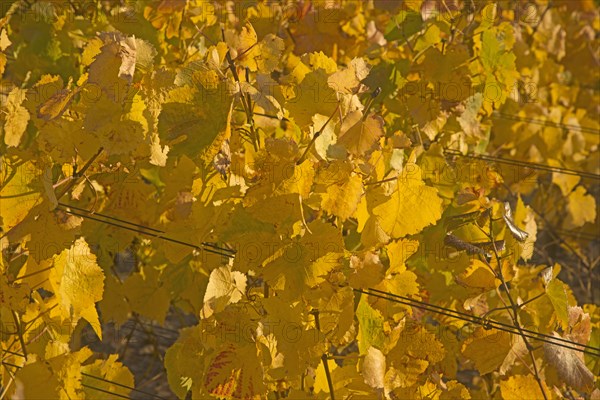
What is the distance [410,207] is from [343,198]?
6.9 inches

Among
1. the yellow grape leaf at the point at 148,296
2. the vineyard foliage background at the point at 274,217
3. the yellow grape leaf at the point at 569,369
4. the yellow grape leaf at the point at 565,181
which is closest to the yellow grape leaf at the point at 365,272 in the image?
the vineyard foliage background at the point at 274,217

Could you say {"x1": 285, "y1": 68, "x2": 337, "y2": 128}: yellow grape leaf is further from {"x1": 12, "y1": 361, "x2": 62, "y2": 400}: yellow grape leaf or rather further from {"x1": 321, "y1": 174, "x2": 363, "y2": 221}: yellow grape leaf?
{"x1": 12, "y1": 361, "x2": 62, "y2": 400}: yellow grape leaf

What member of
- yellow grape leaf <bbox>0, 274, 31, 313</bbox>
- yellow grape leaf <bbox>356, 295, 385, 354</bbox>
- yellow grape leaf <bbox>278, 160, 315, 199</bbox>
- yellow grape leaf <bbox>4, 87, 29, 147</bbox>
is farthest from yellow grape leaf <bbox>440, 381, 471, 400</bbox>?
yellow grape leaf <bbox>4, 87, 29, 147</bbox>

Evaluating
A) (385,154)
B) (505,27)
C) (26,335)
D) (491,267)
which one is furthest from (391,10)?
(26,335)

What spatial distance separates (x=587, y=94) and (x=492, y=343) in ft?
7.82

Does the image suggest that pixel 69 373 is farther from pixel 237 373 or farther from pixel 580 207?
pixel 580 207

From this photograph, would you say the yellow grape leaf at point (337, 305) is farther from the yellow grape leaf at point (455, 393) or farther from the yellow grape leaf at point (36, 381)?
the yellow grape leaf at point (36, 381)

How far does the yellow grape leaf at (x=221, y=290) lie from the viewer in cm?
142

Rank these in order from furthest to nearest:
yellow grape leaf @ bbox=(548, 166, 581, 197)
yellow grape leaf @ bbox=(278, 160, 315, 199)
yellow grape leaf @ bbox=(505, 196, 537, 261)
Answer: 1. yellow grape leaf @ bbox=(548, 166, 581, 197)
2. yellow grape leaf @ bbox=(505, 196, 537, 261)
3. yellow grape leaf @ bbox=(278, 160, 315, 199)

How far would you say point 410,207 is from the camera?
1.44 m

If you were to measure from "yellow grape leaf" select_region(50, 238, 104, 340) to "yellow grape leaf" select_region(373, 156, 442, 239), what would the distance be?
0.52 metres

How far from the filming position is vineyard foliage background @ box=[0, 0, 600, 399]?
1.32m

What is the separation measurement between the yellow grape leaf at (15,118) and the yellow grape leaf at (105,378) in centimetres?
44

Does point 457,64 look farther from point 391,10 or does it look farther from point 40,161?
point 40,161
